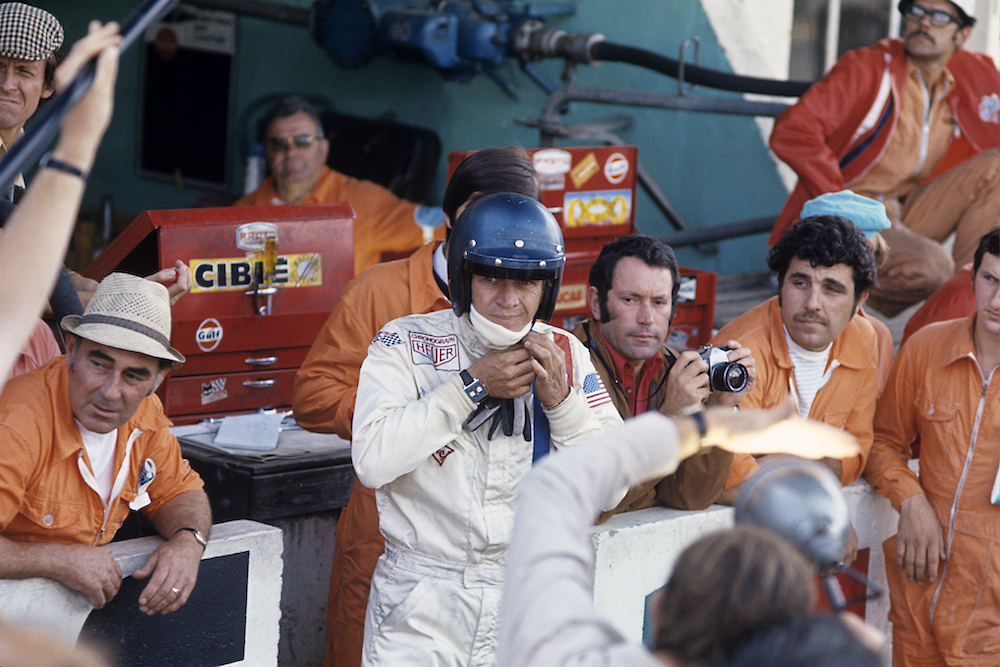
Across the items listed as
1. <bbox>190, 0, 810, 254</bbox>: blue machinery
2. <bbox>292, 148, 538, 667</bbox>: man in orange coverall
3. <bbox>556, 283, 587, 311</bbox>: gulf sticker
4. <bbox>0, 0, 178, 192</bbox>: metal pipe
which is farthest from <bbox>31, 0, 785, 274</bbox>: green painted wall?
<bbox>0, 0, 178, 192</bbox>: metal pipe

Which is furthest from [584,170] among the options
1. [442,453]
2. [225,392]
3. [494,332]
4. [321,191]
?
[442,453]

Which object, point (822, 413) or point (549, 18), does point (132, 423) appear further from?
point (549, 18)

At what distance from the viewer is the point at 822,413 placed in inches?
147

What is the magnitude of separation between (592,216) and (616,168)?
0.30m

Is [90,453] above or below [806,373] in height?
below

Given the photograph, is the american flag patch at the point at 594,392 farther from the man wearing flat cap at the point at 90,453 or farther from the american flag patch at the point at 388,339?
the man wearing flat cap at the point at 90,453

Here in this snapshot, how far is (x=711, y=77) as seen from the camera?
676cm

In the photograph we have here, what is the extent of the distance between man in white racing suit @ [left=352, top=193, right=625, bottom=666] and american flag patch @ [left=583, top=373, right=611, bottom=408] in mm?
73

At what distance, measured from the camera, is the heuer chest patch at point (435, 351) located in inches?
110

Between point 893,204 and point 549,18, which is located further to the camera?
point 549,18

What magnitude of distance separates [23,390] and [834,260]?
247cm

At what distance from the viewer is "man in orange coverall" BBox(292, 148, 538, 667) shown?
11.1 ft

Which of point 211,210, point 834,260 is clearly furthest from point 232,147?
point 834,260

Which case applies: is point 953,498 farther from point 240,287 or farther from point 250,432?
point 240,287
